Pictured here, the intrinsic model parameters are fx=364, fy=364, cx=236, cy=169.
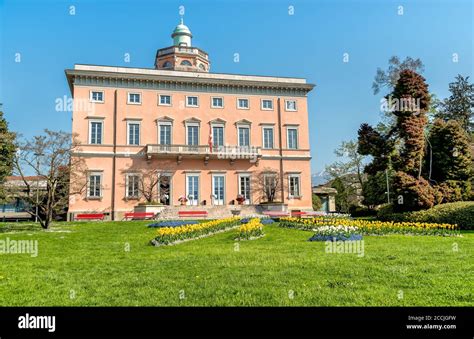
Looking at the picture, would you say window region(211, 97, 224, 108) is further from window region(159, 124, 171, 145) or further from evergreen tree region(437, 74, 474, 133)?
evergreen tree region(437, 74, 474, 133)

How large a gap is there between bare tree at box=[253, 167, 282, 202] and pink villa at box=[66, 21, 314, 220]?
3.3 inches

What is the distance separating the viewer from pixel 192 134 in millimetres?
30297

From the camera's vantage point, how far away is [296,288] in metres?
5.09

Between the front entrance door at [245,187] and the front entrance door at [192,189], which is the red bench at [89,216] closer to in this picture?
the front entrance door at [192,189]

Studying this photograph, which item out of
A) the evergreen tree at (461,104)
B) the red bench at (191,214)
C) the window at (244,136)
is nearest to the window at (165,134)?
the window at (244,136)

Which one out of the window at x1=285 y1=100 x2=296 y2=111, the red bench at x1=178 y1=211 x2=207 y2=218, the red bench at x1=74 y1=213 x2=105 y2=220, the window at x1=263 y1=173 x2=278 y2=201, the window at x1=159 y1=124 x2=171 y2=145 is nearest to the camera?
the red bench at x1=74 y1=213 x2=105 y2=220

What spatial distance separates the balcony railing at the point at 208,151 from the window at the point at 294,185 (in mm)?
3515

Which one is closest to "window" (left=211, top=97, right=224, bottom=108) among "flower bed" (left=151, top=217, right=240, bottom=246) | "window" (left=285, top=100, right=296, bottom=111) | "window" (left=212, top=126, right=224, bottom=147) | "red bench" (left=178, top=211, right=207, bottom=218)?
"window" (left=212, top=126, right=224, bottom=147)

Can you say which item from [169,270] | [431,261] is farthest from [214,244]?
[431,261]

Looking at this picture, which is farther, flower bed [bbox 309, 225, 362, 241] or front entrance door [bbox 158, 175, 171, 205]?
front entrance door [bbox 158, 175, 171, 205]

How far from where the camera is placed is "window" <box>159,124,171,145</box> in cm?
2961

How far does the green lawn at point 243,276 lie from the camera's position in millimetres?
4691

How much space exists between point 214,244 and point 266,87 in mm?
23321
